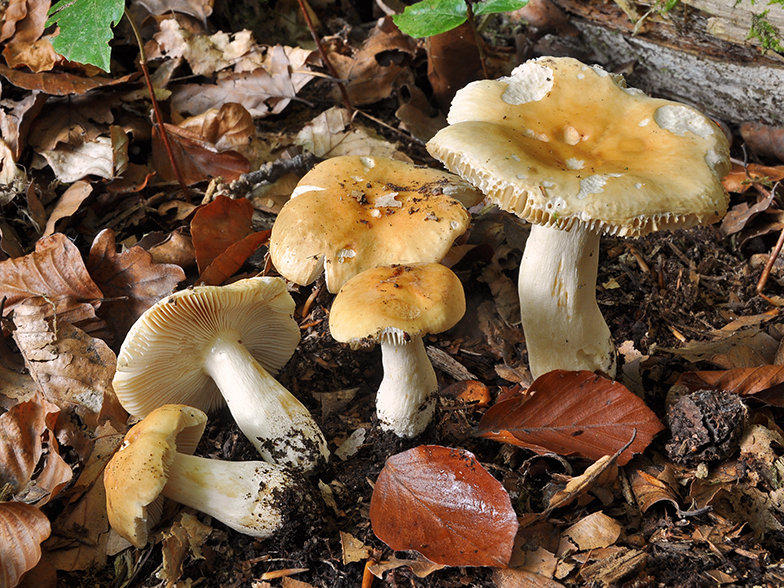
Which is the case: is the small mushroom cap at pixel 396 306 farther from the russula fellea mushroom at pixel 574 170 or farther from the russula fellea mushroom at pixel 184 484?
the russula fellea mushroom at pixel 184 484

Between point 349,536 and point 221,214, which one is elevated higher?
point 221,214

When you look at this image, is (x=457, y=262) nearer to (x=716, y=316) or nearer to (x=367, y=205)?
(x=367, y=205)

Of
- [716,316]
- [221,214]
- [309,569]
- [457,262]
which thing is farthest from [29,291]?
[716,316]

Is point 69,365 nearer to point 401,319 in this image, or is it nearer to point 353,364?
point 353,364

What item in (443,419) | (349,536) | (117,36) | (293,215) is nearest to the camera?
(349,536)

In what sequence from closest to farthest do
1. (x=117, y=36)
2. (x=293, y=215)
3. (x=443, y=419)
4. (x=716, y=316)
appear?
1. (x=293, y=215)
2. (x=443, y=419)
3. (x=716, y=316)
4. (x=117, y=36)

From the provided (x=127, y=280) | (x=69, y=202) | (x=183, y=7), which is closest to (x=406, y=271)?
(x=127, y=280)

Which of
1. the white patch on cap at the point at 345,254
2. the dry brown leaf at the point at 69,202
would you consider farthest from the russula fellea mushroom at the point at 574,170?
the dry brown leaf at the point at 69,202

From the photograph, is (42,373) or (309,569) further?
(42,373)
